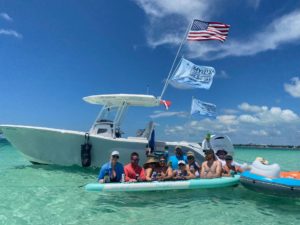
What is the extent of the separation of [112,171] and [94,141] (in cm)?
380

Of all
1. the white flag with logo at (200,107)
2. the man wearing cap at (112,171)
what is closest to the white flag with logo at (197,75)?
the white flag with logo at (200,107)

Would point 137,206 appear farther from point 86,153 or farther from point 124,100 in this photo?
point 124,100

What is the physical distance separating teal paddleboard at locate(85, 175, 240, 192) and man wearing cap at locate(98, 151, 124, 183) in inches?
19.2

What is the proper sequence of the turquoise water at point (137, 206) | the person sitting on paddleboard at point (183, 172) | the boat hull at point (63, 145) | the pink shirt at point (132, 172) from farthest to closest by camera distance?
the boat hull at point (63, 145)
the person sitting on paddleboard at point (183, 172)
the pink shirt at point (132, 172)
the turquoise water at point (137, 206)

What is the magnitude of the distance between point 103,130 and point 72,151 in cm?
140

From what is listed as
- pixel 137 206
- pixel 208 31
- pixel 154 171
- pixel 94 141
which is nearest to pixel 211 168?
pixel 154 171

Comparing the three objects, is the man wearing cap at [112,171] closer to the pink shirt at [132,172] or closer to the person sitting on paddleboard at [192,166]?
the pink shirt at [132,172]

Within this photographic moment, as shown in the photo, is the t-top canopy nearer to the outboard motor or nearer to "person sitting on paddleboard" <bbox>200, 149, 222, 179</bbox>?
the outboard motor

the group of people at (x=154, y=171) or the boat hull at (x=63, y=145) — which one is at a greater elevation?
the boat hull at (x=63, y=145)

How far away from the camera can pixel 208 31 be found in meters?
12.2

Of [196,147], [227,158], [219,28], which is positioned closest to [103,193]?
[227,158]

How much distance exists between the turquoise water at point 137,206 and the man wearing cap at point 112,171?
0.39 metres

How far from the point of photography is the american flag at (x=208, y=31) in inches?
477

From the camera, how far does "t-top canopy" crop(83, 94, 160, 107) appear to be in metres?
12.0
